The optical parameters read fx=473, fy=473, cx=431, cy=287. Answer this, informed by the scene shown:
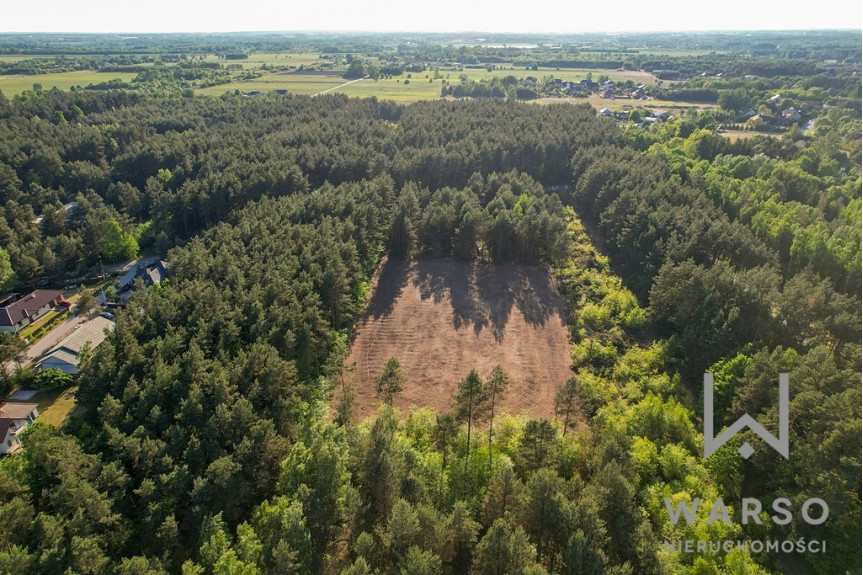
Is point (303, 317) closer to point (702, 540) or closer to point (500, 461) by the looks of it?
point (500, 461)

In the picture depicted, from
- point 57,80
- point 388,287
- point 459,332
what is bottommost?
point 459,332

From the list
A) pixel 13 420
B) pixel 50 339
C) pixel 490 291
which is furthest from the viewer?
pixel 490 291

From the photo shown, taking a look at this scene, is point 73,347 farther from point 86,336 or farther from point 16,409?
point 16,409

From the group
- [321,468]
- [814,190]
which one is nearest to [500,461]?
[321,468]

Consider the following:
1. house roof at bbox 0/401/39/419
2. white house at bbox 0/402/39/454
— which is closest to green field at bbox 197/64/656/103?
house roof at bbox 0/401/39/419

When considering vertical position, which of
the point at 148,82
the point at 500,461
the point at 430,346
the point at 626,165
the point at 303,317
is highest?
the point at 148,82

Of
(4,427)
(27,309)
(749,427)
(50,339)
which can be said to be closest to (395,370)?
(749,427)
